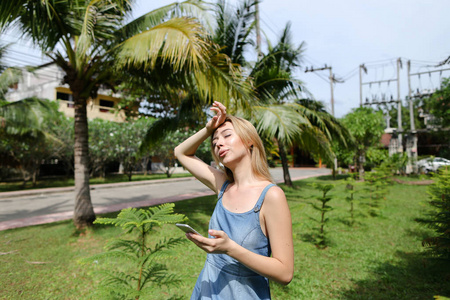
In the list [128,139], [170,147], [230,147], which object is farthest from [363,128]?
[230,147]

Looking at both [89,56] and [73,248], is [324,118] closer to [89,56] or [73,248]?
[89,56]

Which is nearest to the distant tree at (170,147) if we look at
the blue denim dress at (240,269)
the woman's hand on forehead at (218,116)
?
the woman's hand on forehead at (218,116)

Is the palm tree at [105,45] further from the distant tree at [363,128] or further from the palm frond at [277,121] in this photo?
the distant tree at [363,128]

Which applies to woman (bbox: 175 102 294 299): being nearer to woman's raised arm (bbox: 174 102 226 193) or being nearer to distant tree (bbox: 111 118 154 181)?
woman's raised arm (bbox: 174 102 226 193)

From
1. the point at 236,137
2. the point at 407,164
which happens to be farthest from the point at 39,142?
the point at 407,164

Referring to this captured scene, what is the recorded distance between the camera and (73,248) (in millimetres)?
4953

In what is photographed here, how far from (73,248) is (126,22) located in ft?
14.5

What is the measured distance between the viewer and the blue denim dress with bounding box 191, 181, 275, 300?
130cm

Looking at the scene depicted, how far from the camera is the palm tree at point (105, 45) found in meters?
4.34

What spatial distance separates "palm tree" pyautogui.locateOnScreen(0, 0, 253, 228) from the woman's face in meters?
2.91

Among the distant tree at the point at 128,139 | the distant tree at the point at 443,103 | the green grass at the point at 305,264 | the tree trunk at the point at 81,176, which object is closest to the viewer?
the green grass at the point at 305,264

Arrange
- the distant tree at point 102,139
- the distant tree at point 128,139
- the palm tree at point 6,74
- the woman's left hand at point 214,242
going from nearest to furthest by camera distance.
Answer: the woman's left hand at point 214,242 → the palm tree at point 6,74 → the distant tree at point 102,139 → the distant tree at point 128,139

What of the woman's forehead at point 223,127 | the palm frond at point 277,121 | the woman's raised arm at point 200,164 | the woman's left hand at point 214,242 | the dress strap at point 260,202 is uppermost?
the palm frond at point 277,121

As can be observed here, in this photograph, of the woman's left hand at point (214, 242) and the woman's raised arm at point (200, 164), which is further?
the woman's raised arm at point (200, 164)
